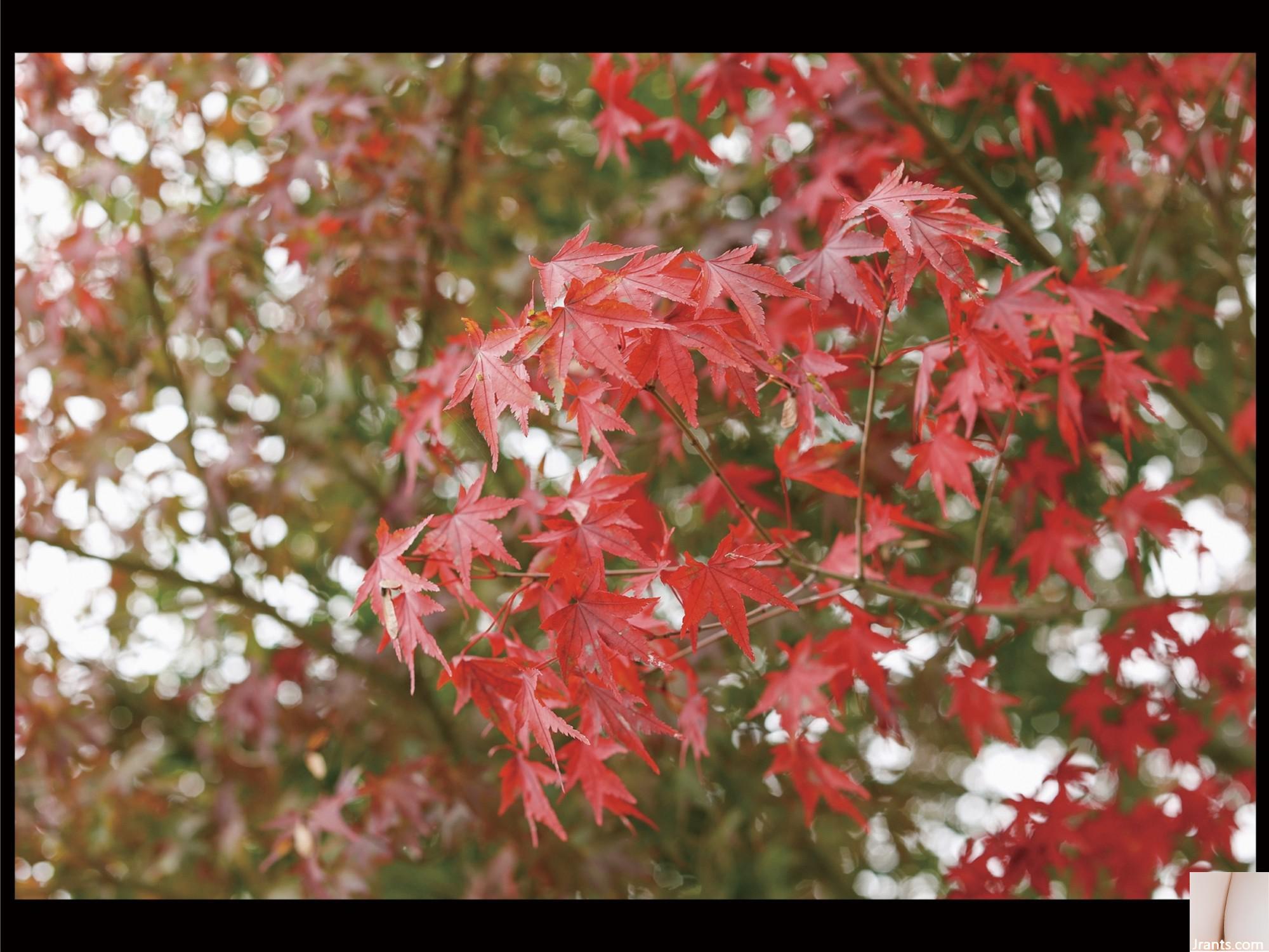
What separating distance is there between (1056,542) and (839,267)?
2.35 ft

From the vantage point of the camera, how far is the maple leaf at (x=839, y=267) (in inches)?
33.4

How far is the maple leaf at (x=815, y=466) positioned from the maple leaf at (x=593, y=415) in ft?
0.82

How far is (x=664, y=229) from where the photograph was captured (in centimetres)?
166

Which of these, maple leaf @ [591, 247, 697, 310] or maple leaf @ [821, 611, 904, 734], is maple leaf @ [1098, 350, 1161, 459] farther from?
maple leaf @ [591, 247, 697, 310]

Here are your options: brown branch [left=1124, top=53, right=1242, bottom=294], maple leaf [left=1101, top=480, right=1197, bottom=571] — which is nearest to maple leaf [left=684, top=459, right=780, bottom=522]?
maple leaf [left=1101, top=480, right=1197, bottom=571]

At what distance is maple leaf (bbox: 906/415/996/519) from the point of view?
1.10 meters

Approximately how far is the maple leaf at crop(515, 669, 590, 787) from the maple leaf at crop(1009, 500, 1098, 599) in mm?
798

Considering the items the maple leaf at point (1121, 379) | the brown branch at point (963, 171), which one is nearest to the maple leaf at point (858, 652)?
the maple leaf at point (1121, 379)

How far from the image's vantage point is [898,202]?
80 centimetres

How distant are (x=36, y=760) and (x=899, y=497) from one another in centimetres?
160

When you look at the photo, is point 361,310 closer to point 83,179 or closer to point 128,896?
point 83,179

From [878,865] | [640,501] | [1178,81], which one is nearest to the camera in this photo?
[640,501]
